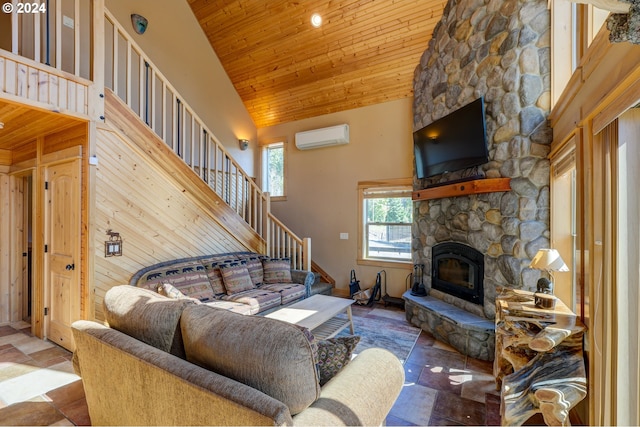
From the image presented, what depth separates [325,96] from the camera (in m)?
5.62

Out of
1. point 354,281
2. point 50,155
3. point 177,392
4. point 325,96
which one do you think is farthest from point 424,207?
point 50,155

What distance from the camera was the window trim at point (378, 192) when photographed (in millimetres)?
5062

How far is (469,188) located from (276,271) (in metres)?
3.00

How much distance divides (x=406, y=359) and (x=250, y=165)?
500cm

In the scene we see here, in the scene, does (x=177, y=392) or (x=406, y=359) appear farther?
(x=406, y=359)

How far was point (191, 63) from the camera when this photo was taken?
18.2 feet

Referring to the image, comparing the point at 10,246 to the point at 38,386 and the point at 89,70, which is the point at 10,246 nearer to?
the point at 38,386

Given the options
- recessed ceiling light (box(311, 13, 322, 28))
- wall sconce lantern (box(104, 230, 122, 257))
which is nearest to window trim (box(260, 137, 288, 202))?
recessed ceiling light (box(311, 13, 322, 28))

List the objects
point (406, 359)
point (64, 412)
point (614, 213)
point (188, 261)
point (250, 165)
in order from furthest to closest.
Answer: point (250, 165) < point (188, 261) < point (406, 359) < point (64, 412) < point (614, 213)

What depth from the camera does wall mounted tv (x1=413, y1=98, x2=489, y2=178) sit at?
327 cm

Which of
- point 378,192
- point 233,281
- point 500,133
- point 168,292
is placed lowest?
point 233,281

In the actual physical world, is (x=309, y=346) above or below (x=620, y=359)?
above

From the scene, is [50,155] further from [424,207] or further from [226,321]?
[424,207]

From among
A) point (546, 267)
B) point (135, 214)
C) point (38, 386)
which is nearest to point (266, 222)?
point (135, 214)
